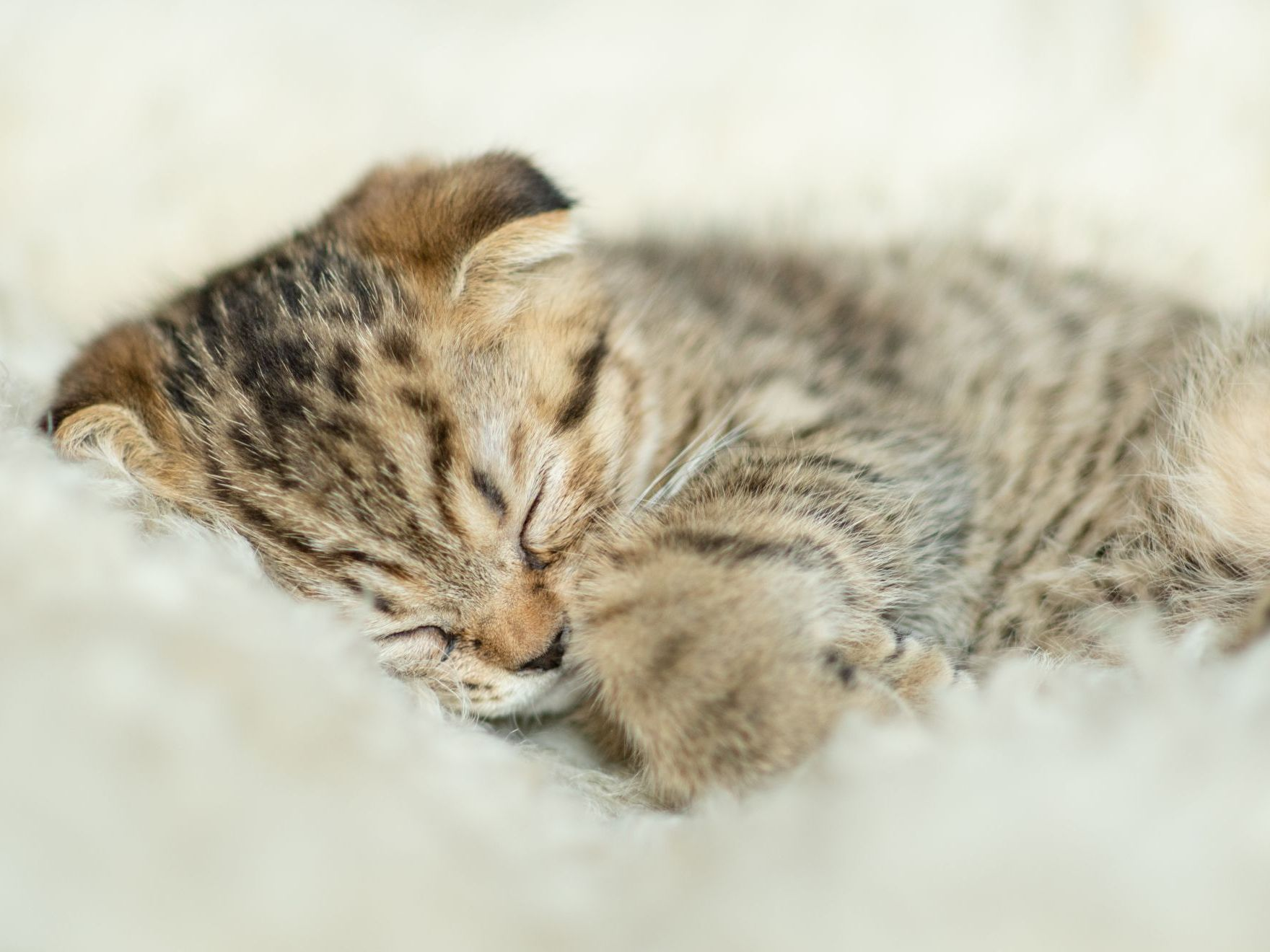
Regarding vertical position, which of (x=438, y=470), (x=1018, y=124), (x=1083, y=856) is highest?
(x=1018, y=124)

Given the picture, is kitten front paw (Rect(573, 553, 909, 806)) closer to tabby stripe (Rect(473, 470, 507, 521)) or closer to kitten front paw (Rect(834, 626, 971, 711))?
kitten front paw (Rect(834, 626, 971, 711))

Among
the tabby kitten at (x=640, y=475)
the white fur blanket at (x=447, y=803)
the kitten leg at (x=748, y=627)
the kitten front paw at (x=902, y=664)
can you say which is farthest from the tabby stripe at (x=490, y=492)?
the kitten front paw at (x=902, y=664)

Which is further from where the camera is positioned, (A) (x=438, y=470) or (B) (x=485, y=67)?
(B) (x=485, y=67)

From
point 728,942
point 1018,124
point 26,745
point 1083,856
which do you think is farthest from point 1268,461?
point 26,745

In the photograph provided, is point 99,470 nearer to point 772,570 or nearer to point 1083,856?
point 772,570

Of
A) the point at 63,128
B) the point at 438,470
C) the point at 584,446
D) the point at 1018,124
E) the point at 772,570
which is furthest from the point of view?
the point at 1018,124

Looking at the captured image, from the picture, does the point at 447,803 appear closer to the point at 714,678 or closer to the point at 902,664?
the point at 714,678
